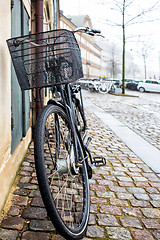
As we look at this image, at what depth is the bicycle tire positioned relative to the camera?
1.60 m

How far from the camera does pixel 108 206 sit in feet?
8.42

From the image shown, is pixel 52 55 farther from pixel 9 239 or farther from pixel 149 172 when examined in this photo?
pixel 149 172

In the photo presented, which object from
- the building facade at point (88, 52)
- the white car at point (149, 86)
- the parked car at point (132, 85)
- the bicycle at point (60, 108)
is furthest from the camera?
the building facade at point (88, 52)

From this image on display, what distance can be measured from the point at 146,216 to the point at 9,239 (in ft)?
3.72

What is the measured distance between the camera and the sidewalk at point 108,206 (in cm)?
209

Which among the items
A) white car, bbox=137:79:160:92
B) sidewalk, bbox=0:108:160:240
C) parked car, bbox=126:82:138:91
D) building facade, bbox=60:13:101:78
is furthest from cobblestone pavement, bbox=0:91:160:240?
building facade, bbox=60:13:101:78

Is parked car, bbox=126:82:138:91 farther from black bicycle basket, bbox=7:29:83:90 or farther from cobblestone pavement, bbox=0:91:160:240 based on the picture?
black bicycle basket, bbox=7:29:83:90

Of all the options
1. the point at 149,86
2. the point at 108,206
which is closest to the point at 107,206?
the point at 108,206

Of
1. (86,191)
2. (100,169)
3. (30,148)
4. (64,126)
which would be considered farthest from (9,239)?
(30,148)

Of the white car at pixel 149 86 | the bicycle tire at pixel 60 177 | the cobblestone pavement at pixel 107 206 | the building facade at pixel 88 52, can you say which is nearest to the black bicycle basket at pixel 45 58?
the bicycle tire at pixel 60 177

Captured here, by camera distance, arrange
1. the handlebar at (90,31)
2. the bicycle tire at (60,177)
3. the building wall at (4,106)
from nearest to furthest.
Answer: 1. the bicycle tire at (60,177)
2. the building wall at (4,106)
3. the handlebar at (90,31)

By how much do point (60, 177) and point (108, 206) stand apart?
0.59 metres

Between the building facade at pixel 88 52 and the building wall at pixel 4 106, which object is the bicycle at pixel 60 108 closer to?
the building wall at pixel 4 106

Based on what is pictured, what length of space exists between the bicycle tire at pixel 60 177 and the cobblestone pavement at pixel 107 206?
16 cm
